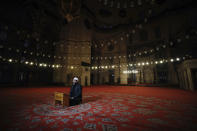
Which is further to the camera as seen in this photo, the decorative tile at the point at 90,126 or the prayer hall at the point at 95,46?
the prayer hall at the point at 95,46

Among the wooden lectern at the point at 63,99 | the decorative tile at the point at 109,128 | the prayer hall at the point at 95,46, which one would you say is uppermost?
the prayer hall at the point at 95,46

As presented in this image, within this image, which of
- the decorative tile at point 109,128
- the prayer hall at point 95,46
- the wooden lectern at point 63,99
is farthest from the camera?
the prayer hall at point 95,46

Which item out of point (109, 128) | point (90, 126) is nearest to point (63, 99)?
point (90, 126)

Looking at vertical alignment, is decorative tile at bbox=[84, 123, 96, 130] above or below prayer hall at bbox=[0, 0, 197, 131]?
below

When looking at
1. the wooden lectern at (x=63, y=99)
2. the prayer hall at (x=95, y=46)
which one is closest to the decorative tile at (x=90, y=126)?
the wooden lectern at (x=63, y=99)

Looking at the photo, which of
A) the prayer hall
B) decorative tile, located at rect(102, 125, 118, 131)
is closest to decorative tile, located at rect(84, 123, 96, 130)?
decorative tile, located at rect(102, 125, 118, 131)

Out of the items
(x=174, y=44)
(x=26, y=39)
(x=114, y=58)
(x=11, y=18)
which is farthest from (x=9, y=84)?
(x=174, y=44)

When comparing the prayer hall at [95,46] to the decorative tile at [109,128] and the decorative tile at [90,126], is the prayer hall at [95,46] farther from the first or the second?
the decorative tile at [109,128]

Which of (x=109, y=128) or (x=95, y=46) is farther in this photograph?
(x=95, y=46)

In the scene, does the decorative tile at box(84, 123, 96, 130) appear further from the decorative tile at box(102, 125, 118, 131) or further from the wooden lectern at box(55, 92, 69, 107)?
the wooden lectern at box(55, 92, 69, 107)

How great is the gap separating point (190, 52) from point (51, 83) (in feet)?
64.2

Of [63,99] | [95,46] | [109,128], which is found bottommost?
[109,128]

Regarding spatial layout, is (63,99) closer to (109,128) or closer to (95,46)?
(109,128)

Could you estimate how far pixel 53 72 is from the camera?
15.6 m
